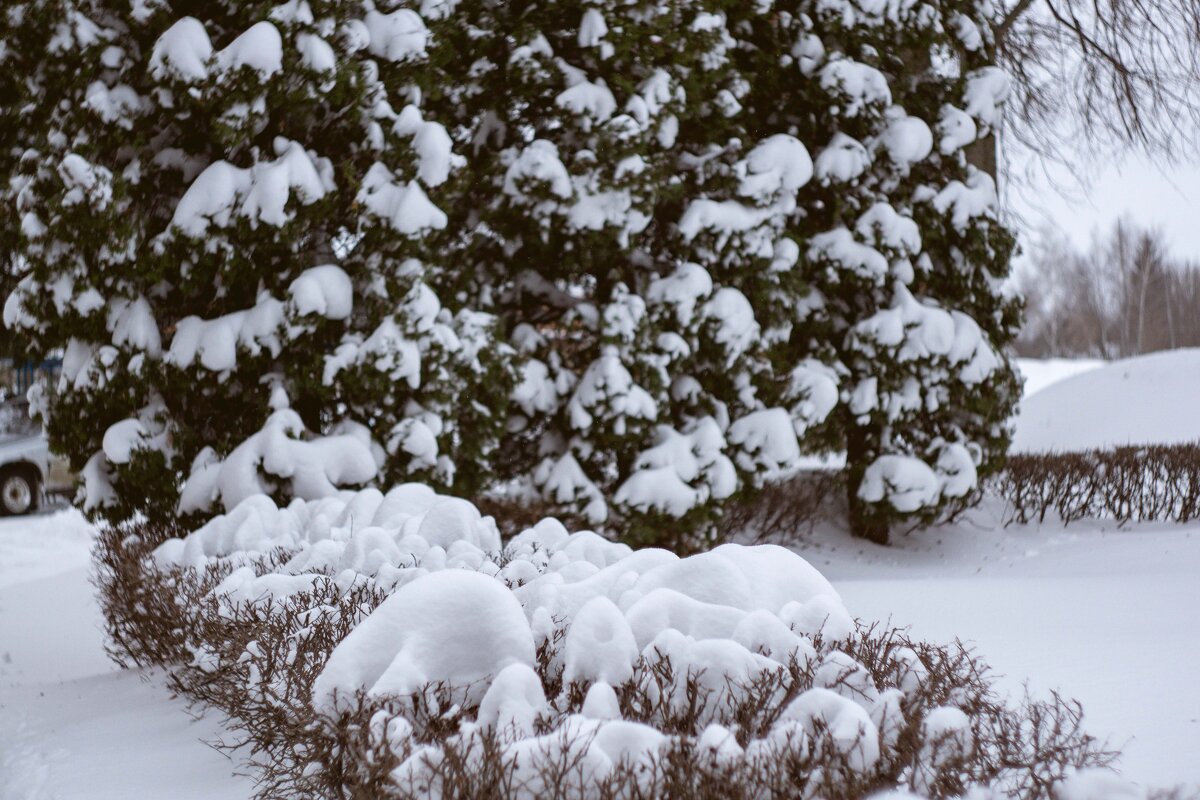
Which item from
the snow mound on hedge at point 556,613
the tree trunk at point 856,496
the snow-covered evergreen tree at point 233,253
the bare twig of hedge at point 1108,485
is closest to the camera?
the snow mound on hedge at point 556,613

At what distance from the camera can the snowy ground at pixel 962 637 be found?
323cm

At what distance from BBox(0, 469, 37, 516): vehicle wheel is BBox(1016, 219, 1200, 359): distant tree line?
109 feet

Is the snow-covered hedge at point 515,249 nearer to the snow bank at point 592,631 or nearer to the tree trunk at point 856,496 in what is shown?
the tree trunk at point 856,496

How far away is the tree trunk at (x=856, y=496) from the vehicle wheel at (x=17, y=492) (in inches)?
449

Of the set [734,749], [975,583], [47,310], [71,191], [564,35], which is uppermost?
[564,35]

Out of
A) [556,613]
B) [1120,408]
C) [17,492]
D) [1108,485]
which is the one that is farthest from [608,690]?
[17,492]

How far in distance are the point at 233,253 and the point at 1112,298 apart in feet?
161

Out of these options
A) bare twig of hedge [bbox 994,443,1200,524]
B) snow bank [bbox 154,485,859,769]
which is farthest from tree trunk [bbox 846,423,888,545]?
snow bank [bbox 154,485,859,769]

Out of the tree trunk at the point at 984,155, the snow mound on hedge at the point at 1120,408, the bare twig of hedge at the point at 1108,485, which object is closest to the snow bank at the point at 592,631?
the bare twig of hedge at the point at 1108,485

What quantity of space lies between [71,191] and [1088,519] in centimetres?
846

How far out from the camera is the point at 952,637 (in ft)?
15.1

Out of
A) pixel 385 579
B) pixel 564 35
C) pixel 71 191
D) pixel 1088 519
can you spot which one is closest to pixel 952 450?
pixel 1088 519

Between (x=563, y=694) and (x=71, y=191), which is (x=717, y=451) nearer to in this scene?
(x=71, y=191)

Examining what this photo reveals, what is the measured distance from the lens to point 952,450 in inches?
322
